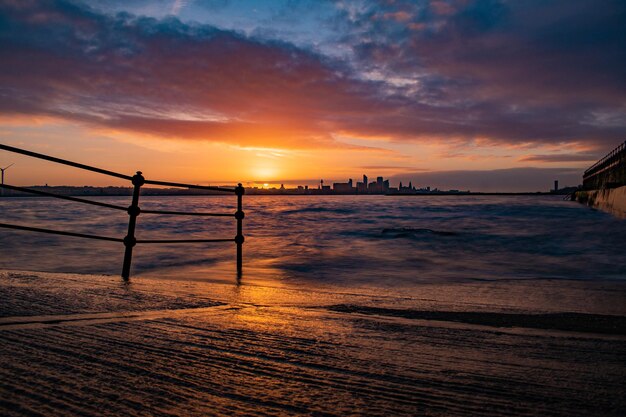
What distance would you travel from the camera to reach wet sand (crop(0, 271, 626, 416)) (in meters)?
1.45

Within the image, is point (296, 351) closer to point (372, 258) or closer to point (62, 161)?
point (62, 161)

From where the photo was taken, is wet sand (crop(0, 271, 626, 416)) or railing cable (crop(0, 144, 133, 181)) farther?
railing cable (crop(0, 144, 133, 181))

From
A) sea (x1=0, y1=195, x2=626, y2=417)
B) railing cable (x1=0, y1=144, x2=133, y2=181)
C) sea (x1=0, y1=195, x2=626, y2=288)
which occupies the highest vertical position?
railing cable (x1=0, y1=144, x2=133, y2=181)

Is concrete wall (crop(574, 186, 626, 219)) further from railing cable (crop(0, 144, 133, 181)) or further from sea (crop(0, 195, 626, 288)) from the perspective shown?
railing cable (crop(0, 144, 133, 181))

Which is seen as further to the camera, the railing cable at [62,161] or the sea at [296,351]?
the railing cable at [62,161]

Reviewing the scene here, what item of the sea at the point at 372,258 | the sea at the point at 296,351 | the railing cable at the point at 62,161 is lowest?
the sea at the point at 372,258

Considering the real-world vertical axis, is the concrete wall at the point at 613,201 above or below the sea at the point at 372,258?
above

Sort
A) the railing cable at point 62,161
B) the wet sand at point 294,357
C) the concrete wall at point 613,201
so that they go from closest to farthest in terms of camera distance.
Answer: the wet sand at point 294,357, the railing cable at point 62,161, the concrete wall at point 613,201

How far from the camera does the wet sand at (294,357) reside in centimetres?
145

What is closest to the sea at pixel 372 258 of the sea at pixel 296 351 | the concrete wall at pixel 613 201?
the sea at pixel 296 351

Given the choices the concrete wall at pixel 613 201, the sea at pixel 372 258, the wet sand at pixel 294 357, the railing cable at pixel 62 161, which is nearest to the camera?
the wet sand at pixel 294 357

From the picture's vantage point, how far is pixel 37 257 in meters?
10.4

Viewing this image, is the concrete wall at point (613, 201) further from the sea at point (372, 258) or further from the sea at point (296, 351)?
the sea at point (296, 351)

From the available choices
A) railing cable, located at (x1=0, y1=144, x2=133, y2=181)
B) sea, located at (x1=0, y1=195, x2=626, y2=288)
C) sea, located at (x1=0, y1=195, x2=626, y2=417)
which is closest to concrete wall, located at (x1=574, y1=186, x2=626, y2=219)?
sea, located at (x1=0, y1=195, x2=626, y2=288)
